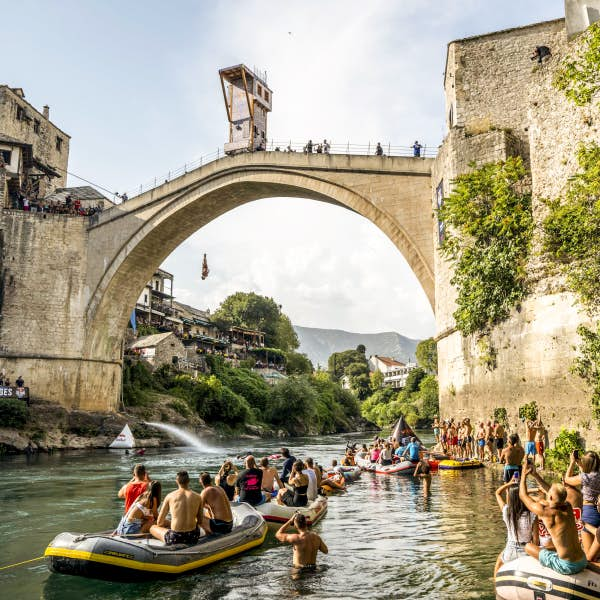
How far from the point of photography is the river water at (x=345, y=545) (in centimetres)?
662

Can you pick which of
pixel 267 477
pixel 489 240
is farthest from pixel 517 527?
pixel 489 240

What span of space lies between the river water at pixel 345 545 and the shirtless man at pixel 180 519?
1.46 ft

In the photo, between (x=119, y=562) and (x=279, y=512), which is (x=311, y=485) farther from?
(x=119, y=562)

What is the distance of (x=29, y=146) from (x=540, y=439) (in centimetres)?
3154

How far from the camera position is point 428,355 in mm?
71688

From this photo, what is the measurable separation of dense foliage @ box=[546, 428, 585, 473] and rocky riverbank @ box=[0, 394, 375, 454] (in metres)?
20.4

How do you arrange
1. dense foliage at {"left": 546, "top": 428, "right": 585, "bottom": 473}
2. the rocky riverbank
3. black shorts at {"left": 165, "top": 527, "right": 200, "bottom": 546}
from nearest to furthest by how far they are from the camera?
black shorts at {"left": 165, "top": 527, "right": 200, "bottom": 546} < dense foliage at {"left": 546, "top": 428, "right": 585, "bottom": 473} < the rocky riverbank

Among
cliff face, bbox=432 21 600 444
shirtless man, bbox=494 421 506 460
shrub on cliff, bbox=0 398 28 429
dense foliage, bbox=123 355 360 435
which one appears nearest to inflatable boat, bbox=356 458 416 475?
shirtless man, bbox=494 421 506 460

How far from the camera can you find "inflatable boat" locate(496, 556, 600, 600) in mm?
5289

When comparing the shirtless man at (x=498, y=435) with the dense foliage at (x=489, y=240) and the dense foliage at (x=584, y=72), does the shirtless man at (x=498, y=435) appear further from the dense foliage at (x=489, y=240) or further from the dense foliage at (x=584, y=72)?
the dense foliage at (x=584, y=72)

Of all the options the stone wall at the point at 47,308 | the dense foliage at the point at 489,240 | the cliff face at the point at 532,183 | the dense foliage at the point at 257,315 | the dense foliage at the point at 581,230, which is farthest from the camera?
the dense foliage at the point at 257,315

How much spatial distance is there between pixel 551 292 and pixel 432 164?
29.3ft

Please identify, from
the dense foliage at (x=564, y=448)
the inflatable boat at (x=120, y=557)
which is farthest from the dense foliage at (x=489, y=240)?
the inflatable boat at (x=120, y=557)

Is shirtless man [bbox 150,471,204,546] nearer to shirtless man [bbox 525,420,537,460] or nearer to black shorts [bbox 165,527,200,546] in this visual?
black shorts [bbox 165,527,200,546]
